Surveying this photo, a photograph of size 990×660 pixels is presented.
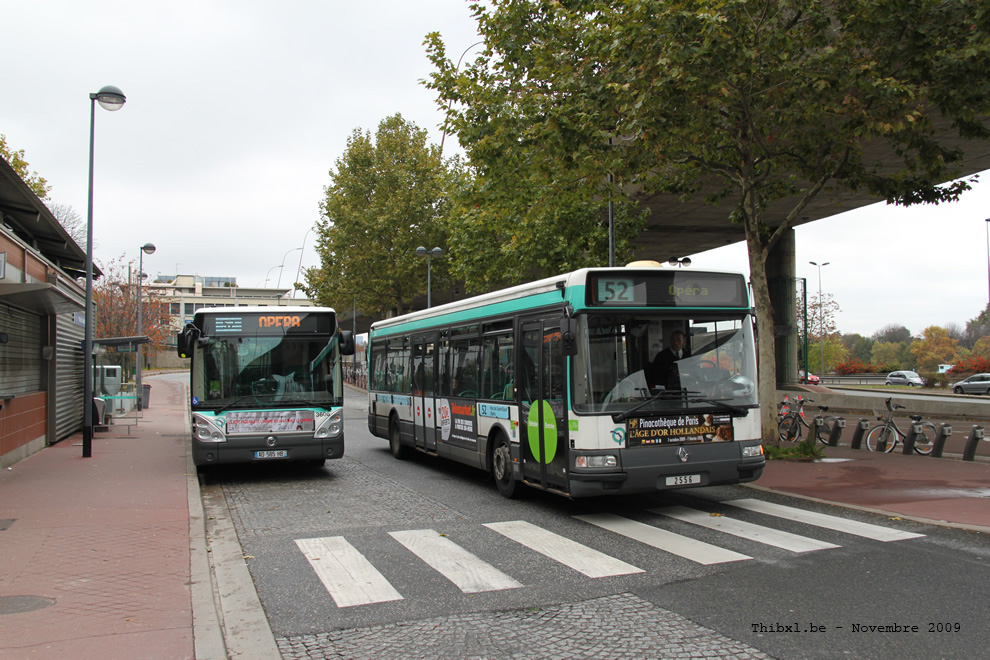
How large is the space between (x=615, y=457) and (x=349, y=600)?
354 cm

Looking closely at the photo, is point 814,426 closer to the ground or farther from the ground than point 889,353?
closer to the ground

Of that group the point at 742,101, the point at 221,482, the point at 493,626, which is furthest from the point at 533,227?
the point at 493,626

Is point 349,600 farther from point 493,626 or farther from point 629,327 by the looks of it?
point 629,327

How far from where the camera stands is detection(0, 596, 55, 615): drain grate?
5441mm

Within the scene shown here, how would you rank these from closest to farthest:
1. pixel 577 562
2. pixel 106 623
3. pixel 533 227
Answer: pixel 106 623 < pixel 577 562 < pixel 533 227

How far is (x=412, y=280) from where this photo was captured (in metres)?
49.6

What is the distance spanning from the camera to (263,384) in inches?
478

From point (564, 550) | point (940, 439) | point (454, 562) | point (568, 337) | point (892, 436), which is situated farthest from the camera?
point (892, 436)

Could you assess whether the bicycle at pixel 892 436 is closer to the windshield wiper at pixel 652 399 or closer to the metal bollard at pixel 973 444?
the metal bollard at pixel 973 444

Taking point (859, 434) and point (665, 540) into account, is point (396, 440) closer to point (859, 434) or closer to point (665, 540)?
point (665, 540)

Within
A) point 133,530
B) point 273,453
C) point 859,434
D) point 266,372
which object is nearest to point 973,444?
point 859,434

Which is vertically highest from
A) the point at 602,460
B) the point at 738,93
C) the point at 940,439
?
the point at 738,93

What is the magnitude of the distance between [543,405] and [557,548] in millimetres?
2135

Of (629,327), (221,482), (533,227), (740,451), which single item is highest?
(533,227)
